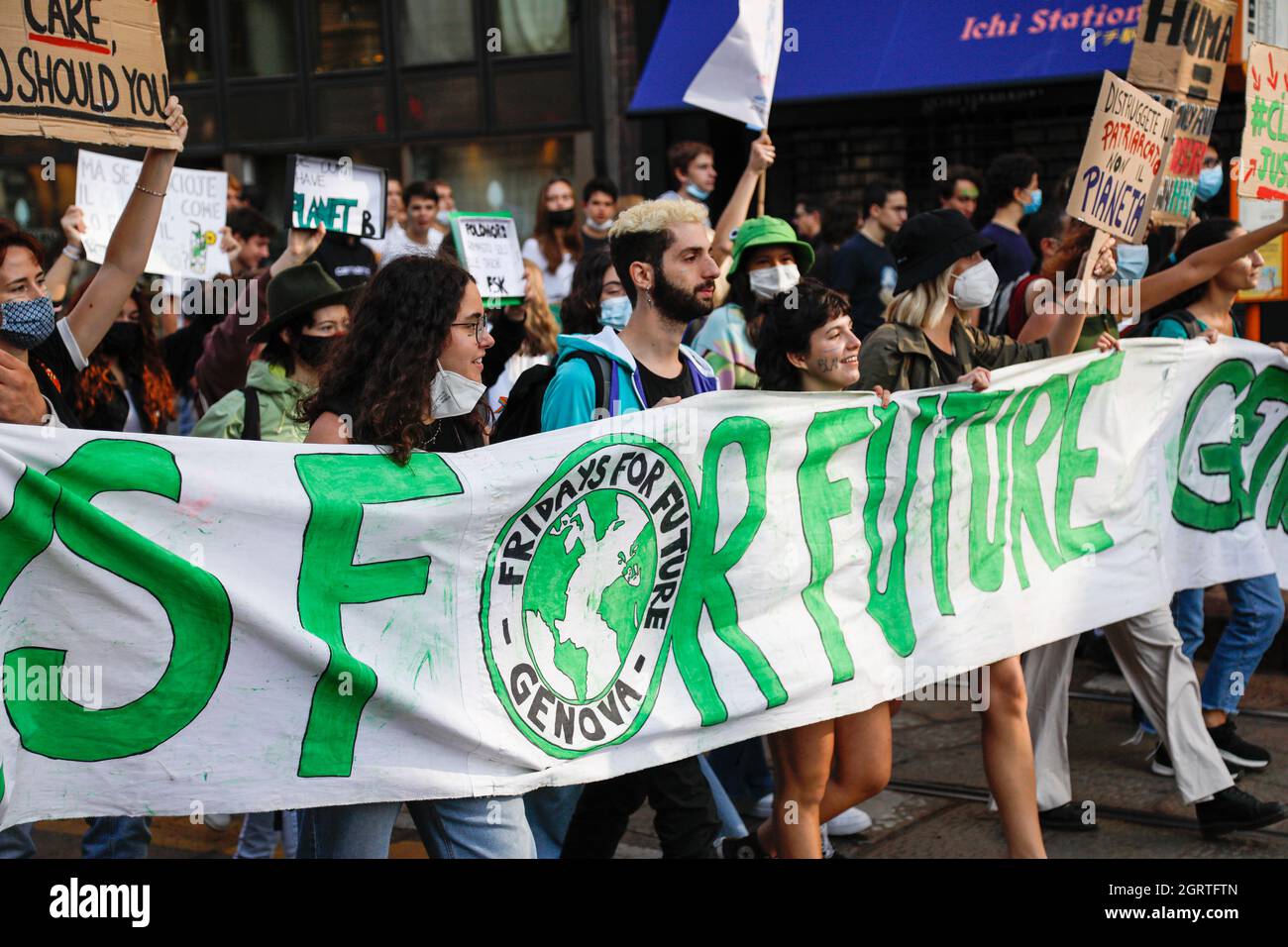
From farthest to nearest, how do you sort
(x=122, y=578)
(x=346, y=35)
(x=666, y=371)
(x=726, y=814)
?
(x=346, y=35) < (x=726, y=814) < (x=666, y=371) < (x=122, y=578)

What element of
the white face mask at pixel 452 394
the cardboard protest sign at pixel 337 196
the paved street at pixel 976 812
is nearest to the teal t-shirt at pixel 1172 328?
the paved street at pixel 976 812

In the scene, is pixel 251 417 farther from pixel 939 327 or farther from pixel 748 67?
pixel 748 67

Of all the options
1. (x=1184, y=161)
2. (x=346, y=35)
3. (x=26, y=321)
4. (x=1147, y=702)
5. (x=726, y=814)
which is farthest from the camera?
(x=346, y=35)

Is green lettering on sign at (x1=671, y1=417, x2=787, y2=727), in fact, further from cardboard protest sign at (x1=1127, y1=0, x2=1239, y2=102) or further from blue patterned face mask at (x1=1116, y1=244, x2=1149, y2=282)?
cardboard protest sign at (x1=1127, y1=0, x2=1239, y2=102)

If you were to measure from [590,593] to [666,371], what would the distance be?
2.66 ft

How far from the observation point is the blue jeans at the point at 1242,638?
592 cm

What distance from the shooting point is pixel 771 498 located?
176 inches

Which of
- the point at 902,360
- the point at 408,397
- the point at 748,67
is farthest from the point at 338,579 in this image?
the point at 748,67

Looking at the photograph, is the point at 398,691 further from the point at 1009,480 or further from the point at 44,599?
the point at 1009,480

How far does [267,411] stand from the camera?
16.1 feet

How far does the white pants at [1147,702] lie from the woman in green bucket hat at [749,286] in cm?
173

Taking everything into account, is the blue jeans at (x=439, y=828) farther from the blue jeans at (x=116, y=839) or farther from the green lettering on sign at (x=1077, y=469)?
the green lettering on sign at (x=1077, y=469)

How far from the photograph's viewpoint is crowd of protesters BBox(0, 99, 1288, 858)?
3643mm
